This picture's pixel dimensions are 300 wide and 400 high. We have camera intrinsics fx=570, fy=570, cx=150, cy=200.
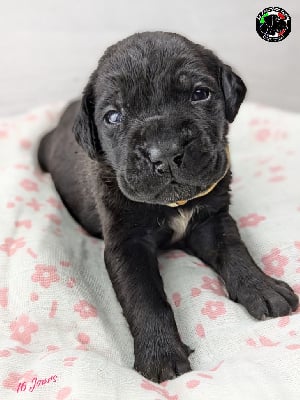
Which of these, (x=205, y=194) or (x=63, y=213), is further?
(x=63, y=213)

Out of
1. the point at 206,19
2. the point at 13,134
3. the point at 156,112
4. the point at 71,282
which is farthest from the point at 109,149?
the point at 206,19

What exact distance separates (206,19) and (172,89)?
2669 millimetres

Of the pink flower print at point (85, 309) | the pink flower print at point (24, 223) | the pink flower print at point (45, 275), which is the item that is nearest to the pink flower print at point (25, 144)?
the pink flower print at point (24, 223)

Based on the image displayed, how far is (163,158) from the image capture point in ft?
6.68

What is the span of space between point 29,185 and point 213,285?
1267mm

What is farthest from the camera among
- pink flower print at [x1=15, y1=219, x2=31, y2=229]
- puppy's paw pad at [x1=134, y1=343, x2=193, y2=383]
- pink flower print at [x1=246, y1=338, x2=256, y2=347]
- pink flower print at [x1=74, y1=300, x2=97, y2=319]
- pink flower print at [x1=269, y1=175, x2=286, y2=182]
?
pink flower print at [x1=269, y1=175, x2=286, y2=182]

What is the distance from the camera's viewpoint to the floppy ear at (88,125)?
2.50 meters

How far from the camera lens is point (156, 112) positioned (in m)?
2.18

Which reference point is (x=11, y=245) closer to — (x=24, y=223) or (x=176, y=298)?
(x=24, y=223)

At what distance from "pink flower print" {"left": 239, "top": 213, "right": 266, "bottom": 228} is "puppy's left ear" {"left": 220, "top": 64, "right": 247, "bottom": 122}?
0.70 m

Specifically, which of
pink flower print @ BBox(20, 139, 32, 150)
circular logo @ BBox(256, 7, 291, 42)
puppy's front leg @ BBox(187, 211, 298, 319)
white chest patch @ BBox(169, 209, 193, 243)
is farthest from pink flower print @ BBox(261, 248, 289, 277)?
circular logo @ BBox(256, 7, 291, 42)

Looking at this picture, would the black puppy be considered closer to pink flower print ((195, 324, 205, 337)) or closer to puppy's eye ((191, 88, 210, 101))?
puppy's eye ((191, 88, 210, 101))

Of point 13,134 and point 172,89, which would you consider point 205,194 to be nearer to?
point 172,89

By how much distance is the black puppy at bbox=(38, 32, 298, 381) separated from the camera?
2.10 meters
